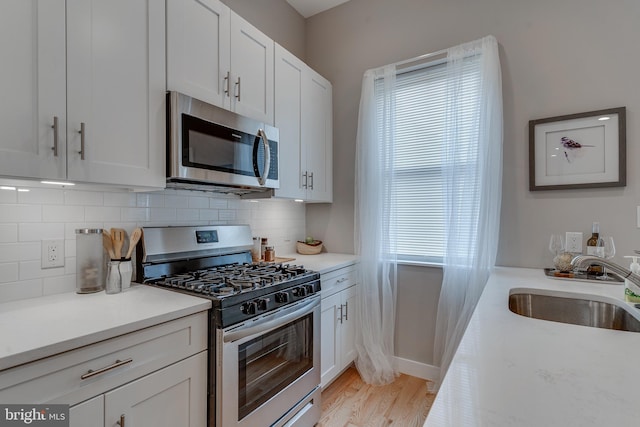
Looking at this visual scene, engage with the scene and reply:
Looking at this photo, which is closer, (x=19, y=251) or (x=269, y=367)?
(x=19, y=251)

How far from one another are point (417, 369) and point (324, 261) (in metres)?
1.17

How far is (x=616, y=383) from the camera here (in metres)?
0.66

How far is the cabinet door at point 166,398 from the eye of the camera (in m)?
1.06

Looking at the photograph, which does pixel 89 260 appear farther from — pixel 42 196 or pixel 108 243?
pixel 42 196

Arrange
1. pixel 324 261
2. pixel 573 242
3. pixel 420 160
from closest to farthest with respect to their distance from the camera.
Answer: pixel 573 242 → pixel 324 261 → pixel 420 160

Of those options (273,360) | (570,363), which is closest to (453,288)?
(273,360)

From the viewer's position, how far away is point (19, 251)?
133cm

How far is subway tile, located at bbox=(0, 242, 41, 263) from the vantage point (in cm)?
129

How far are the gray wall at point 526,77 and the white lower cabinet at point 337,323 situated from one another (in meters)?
0.43

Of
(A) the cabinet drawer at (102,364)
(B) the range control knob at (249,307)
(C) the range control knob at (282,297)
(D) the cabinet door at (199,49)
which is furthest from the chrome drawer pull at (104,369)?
(D) the cabinet door at (199,49)

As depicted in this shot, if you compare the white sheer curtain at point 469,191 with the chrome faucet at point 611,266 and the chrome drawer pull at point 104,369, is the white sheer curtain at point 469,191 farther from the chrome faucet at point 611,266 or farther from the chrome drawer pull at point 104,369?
the chrome drawer pull at point 104,369

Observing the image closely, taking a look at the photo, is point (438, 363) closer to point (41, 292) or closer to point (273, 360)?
point (273, 360)

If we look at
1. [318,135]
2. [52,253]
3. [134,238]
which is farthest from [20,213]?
[318,135]

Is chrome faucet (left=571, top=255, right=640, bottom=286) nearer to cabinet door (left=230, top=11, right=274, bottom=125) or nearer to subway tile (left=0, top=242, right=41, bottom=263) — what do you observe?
cabinet door (left=230, top=11, right=274, bottom=125)
